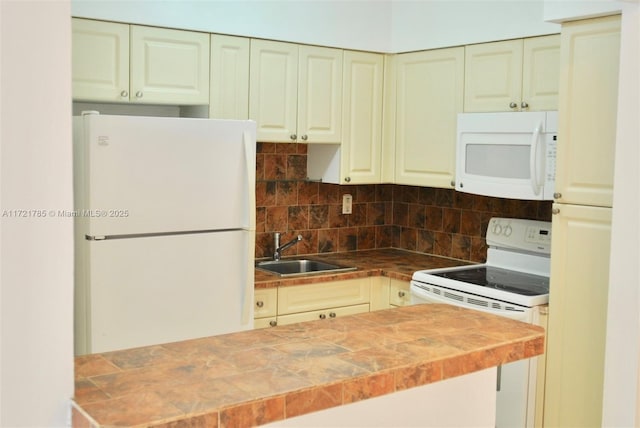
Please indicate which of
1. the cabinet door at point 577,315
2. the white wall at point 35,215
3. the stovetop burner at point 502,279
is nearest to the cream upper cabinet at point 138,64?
the stovetop burner at point 502,279

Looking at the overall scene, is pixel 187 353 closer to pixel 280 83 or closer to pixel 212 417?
pixel 212 417

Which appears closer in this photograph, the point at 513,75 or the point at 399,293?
the point at 513,75

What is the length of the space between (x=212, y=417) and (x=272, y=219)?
9.98 ft

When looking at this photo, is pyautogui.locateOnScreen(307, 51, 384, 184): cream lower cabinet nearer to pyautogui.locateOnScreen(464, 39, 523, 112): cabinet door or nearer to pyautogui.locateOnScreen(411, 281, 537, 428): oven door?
pyautogui.locateOnScreen(464, 39, 523, 112): cabinet door

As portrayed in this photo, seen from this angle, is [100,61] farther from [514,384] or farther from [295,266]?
[514,384]

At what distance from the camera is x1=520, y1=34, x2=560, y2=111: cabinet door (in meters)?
3.55

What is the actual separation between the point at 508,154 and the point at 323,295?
1194mm

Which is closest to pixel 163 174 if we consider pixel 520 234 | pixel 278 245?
pixel 278 245

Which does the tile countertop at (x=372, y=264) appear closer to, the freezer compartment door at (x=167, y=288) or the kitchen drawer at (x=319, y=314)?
the kitchen drawer at (x=319, y=314)

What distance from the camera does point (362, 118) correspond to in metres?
4.39

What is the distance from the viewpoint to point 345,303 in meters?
4.15

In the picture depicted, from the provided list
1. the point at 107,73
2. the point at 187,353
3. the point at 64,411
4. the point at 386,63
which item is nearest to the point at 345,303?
the point at 386,63

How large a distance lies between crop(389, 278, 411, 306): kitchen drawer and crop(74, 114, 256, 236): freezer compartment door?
106 cm

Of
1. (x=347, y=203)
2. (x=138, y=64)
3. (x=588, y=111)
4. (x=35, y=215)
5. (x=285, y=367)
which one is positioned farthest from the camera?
(x=347, y=203)
